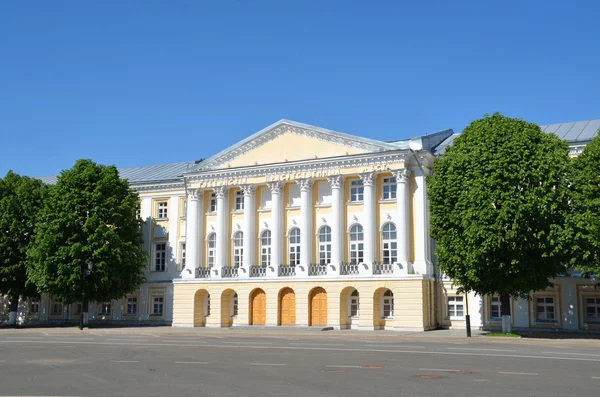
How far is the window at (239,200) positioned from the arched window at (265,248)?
307 cm

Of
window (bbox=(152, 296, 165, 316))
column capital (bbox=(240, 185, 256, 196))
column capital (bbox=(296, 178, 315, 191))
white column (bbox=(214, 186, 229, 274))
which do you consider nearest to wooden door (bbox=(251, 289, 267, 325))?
white column (bbox=(214, 186, 229, 274))

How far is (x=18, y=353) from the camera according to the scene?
2612 centimetres

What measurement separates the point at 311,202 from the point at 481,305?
13.7 m

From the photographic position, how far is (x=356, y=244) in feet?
157

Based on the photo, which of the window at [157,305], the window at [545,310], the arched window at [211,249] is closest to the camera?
the window at [545,310]

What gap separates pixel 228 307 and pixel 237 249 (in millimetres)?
4436

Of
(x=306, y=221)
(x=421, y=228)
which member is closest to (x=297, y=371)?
(x=421, y=228)

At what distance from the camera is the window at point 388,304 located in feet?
151

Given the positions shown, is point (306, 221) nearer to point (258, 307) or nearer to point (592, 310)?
point (258, 307)

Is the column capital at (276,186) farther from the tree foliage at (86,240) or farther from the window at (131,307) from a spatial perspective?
the window at (131,307)

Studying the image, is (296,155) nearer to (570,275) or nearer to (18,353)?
(570,275)

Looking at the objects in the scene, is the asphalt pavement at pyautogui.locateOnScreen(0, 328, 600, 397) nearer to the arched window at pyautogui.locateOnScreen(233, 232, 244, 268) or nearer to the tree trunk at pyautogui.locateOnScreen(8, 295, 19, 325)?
the arched window at pyautogui.locateOnScreen(233, 232, 244, 268)

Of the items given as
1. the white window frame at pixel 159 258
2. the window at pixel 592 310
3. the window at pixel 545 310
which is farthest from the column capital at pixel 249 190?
the window at pixel 592 310

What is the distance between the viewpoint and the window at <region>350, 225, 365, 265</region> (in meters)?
47.4
